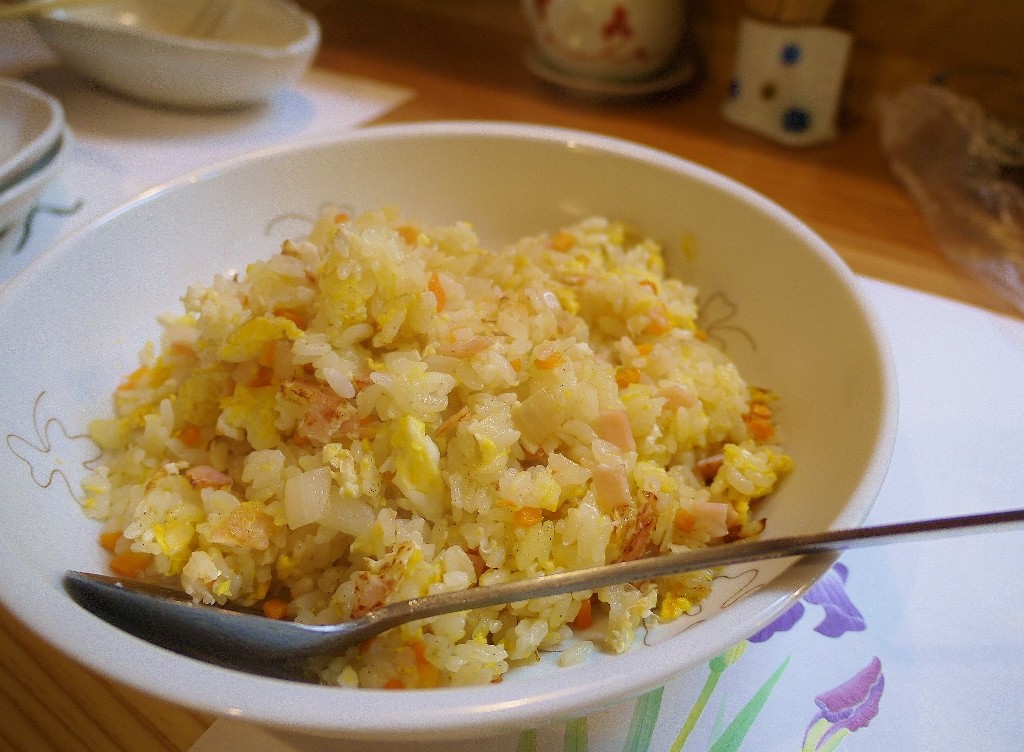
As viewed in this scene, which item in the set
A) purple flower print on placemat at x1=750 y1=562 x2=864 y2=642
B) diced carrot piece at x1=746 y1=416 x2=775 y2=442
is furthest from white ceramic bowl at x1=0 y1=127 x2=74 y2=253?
purple flower print on placemat at x1=750 y1=562 x2=864 y2=642

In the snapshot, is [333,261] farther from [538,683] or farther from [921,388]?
[921,388]

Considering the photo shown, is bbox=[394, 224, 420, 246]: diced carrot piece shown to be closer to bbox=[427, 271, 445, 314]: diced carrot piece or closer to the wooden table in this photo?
bbox=[427, 271, 445, 314]: diced carrot piece

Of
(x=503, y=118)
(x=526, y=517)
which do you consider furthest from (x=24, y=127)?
(x=526, y=517)

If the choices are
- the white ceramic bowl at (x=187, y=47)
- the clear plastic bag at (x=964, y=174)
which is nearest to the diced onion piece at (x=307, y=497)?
the white ceramic bowl at (x=187, y=47)

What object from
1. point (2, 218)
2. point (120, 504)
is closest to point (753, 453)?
point (120, 504)

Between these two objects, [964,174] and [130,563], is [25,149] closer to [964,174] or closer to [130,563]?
[130,563]

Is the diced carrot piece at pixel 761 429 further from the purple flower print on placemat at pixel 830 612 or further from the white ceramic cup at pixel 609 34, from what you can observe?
the white ceramic cup at pixel 609 34
